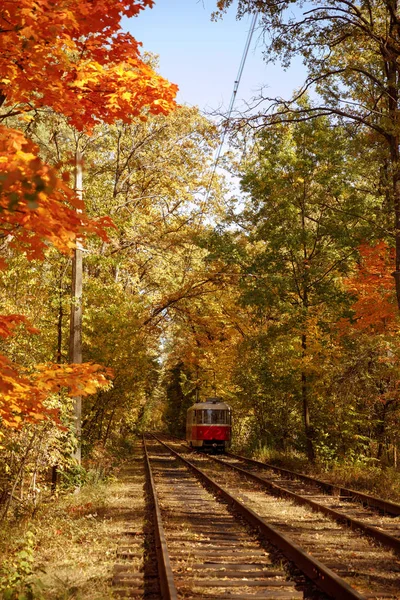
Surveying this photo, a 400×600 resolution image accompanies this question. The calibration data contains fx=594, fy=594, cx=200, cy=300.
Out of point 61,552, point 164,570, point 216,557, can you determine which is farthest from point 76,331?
point 164,570

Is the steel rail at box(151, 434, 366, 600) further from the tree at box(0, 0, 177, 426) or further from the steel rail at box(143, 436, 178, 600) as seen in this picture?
the tree at box(0, 0, 177, 426)

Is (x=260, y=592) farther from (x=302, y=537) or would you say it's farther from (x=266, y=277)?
(x=266, y=277)

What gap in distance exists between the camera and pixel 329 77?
1332 cm

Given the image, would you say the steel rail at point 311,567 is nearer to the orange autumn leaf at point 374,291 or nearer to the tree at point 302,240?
the orange autumn leaf at point 374,291

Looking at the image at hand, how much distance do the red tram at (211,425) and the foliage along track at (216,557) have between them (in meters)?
18.4

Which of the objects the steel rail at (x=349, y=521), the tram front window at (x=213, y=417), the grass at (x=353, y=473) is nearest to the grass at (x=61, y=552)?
the steel rail at (x=349, y=521)

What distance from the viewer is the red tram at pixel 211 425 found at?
3100 cm

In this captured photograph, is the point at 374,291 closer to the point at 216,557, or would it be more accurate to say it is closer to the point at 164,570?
the point at 216,557

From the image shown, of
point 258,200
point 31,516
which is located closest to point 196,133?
point 258,200

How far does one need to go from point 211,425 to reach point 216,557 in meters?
24.2

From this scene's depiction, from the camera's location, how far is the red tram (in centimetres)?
3100

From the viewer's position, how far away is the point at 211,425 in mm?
31250

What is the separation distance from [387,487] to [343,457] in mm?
6389

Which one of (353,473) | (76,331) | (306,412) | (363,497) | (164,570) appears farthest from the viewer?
(306,412)
